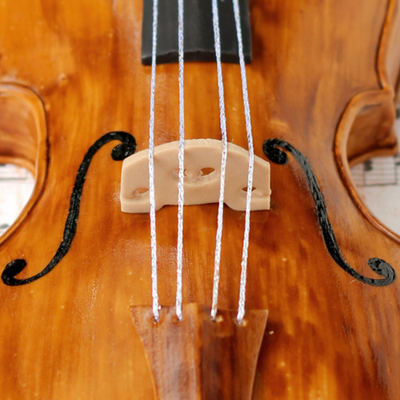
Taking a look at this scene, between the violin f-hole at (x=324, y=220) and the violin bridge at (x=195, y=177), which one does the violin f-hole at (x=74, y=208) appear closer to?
the violin bridge at (x=195, y=177)

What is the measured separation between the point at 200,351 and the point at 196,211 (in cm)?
23

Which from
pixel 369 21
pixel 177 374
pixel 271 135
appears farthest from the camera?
pixel 369 21

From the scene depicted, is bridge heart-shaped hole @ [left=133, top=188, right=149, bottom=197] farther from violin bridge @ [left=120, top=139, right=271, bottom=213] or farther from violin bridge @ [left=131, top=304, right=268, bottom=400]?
violin bridge @ [left=131, top=304, right=268, bottom=400]

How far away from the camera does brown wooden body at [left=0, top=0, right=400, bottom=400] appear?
22.0 inches

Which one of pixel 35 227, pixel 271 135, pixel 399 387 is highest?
pixel 271 135

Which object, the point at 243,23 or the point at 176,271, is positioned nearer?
the point at 176,271

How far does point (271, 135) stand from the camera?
31.4 inches

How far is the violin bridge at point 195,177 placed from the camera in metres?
0.62

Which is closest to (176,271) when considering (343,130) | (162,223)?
(162,223)

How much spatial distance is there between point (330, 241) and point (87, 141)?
1.38 ft

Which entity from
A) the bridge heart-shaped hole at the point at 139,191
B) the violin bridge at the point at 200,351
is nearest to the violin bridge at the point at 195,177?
the bridge heart-shaped hole at the point at 139,191

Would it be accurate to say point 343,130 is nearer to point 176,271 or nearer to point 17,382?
point 176,271

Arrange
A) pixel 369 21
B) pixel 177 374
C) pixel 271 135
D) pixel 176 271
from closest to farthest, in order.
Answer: pixel 177 374
pixel 176 271
pixel 271 135
pixel 369 21

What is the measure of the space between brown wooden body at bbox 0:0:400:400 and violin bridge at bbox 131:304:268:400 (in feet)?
0.10
